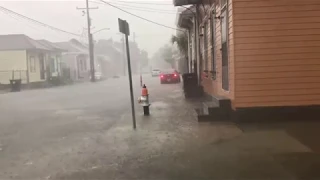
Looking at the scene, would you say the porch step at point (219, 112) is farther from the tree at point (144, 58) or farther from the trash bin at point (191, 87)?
the tree at point (144, 58)

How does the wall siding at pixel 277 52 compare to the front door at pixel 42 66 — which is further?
the front door at pixel 42 66

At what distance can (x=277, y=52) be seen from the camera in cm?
1064

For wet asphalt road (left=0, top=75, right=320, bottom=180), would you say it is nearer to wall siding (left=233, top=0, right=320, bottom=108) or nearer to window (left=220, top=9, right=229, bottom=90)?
wall siding (left=233, top=0, right=320, bottom=108)

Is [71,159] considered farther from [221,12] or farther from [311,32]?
[221,12]

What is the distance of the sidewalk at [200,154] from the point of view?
629 centimetres

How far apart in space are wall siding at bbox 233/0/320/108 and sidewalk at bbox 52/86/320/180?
1.16 meters

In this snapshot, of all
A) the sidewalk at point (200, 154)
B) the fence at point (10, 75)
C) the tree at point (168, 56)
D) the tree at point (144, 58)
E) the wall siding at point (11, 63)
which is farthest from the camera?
the tree at point (144, 58)

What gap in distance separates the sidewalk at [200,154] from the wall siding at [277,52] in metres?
1.16

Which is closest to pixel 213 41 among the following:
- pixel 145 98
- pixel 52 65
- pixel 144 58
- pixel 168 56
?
pixel 145 98

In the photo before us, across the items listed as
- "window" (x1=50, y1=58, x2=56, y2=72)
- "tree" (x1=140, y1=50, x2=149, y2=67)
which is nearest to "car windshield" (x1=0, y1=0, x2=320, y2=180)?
"window" (x1=50, y1=58, x2=56, y2=72)

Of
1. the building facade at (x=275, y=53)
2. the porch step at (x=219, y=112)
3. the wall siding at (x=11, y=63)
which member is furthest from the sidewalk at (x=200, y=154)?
the wall siding at (x=11, y=63)

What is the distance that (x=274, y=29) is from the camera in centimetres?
1061

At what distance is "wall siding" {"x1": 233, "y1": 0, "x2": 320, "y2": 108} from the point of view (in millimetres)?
10539

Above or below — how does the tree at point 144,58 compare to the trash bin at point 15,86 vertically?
above
